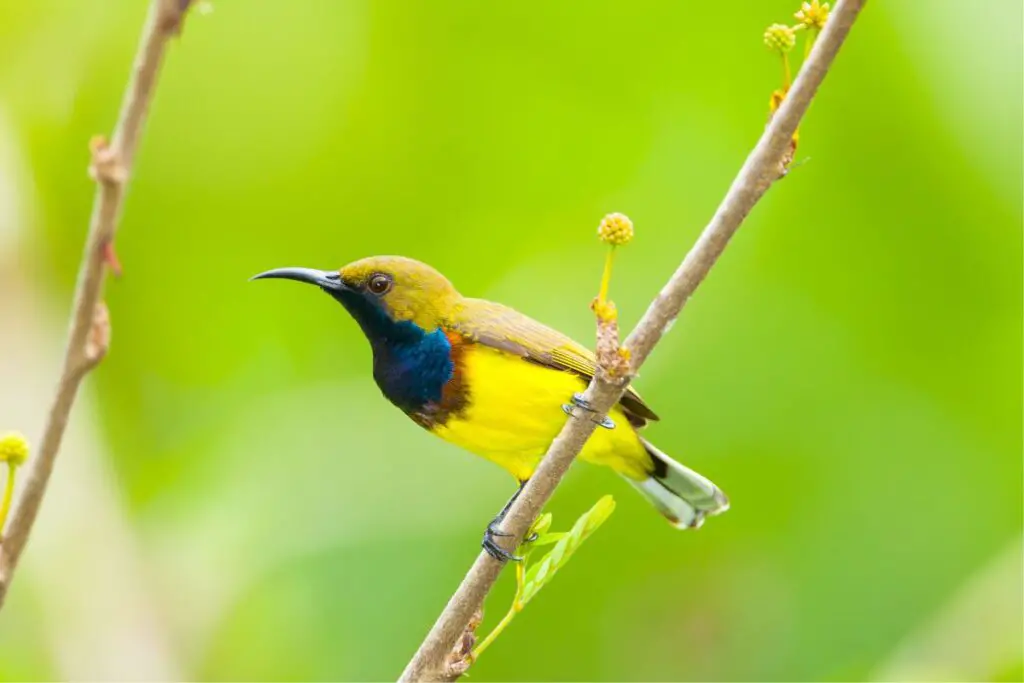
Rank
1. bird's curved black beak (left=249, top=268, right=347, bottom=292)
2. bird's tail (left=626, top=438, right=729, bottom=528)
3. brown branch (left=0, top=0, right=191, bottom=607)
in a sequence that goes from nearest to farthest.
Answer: brown branch (left=0, top=0, right=191, bottom=607), bird's curved black beak (left=249, top=268, right=347, bottom=292), bird's tail (left=626, top=438, right=729, bottom=528)

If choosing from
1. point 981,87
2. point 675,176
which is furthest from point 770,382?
point 981,87

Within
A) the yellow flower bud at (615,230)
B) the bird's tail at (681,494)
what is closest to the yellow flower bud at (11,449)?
the yellow flower bud at (615,230)

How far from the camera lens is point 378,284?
124 inches

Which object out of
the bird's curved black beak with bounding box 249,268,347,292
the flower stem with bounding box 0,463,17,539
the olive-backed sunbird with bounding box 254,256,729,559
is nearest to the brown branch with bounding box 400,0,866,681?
the flower stem with bounding box 0,463,17,539

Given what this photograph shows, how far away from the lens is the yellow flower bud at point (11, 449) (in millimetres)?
1250

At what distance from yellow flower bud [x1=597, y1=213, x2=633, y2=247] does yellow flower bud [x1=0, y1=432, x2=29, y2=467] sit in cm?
68

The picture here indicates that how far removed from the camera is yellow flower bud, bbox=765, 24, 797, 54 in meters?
1.48

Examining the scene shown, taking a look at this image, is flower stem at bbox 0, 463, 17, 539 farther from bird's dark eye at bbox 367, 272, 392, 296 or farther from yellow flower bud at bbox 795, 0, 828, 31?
bird's dark eye at bbox 367, 272, 392, 296

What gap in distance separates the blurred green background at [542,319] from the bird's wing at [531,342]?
457 millimetres

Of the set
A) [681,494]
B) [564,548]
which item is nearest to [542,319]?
[681,494]

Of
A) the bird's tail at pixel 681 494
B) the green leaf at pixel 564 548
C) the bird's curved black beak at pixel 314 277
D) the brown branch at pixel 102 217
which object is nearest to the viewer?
the brown branch at pixel 102 217

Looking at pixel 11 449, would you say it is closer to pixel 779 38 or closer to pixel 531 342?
pixel 779 38

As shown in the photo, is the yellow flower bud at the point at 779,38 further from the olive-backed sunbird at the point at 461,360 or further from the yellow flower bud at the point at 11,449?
the olive-backed sunbird at the point at 461,360

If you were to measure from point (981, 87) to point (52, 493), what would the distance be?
110 inches
